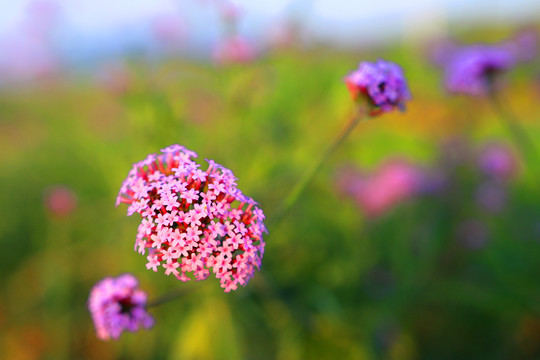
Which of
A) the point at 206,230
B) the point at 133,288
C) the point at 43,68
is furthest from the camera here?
the point at 43,68

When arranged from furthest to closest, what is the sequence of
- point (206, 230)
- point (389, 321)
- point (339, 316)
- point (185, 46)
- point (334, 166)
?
point (185, 46) → point (334, 166) → point (389, 321) → point (339, 316) → point (206, 230)

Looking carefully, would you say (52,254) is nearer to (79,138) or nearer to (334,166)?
(334,166)

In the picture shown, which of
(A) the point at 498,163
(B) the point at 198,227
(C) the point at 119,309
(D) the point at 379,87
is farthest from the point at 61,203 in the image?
(A) the point at 498,163

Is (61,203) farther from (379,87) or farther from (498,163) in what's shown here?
(498,163)

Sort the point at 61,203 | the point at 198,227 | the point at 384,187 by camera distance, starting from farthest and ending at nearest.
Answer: the point at 384,187
the point at 61,203
the point at 198,227

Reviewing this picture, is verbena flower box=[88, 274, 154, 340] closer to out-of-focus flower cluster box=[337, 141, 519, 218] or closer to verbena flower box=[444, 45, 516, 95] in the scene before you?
verbena flower box=[444, 45, 516, 95]

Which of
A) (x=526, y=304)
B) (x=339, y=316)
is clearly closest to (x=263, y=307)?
(x=339, y=316)

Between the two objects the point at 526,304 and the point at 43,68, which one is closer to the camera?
the point at 526,304
